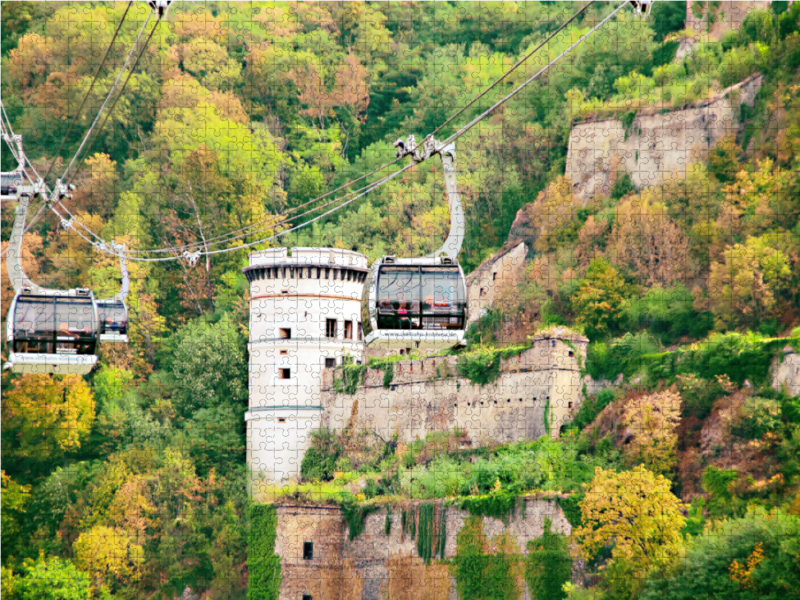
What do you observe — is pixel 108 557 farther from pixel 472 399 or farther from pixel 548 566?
pixel 548 566

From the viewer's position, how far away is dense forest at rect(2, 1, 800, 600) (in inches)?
2100

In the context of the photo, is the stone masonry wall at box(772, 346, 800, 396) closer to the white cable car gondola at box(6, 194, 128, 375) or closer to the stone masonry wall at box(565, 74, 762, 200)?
the stone masonry wall at box(565, 74, 762, 200)

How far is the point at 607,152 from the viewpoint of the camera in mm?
72312

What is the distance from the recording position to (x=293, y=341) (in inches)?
2731

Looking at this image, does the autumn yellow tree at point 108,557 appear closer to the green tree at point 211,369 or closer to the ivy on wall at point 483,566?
the green tree at point 211,369

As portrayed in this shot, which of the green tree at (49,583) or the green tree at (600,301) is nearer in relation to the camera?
the green tree at (600,301)

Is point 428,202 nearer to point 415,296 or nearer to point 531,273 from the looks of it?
point 531,273

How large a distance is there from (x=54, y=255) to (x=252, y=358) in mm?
21334

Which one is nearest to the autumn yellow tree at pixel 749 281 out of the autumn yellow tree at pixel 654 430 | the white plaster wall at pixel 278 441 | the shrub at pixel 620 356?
the shrub at pixel 620 356

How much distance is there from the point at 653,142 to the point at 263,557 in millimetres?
22625

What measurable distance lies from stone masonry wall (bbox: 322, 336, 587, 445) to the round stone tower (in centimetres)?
103

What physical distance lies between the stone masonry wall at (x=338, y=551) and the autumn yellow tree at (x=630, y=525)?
5.82 m

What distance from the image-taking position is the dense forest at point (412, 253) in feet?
175

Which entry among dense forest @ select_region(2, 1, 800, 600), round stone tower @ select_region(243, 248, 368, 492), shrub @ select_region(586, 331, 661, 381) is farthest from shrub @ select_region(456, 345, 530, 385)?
round stone tower @ select_region(243, 248, 368, 492)
